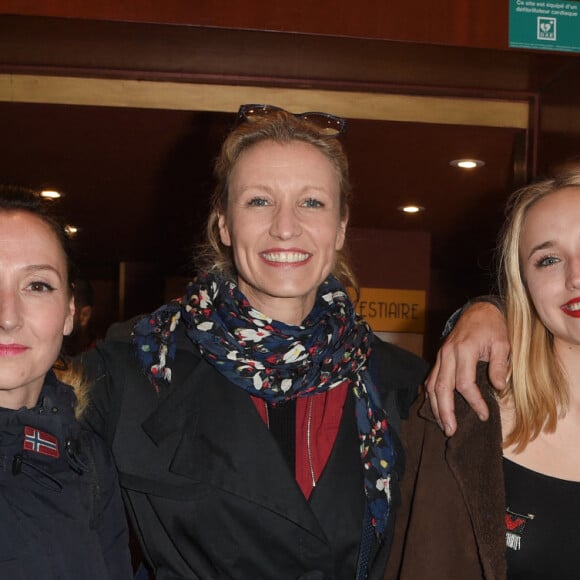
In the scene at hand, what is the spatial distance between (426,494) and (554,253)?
614mm

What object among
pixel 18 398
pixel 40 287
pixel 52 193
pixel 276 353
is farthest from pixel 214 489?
pixel 52 193

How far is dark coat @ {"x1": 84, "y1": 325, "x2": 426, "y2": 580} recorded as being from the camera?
65.3 inches

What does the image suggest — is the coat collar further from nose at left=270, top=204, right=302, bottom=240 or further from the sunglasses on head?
the sunglasses on head

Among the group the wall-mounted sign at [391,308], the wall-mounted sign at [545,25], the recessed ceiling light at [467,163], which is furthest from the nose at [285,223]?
the wall-mounted sign at [391,308]

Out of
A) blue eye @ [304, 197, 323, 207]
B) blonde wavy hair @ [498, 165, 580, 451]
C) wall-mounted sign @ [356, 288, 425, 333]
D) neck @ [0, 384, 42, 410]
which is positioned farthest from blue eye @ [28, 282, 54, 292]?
wall-mounted sign @ [356, 288, 425, 333]

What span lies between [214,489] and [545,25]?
1.85m

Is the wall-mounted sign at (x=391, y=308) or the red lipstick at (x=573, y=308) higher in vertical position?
the wall-mounted sign at (x=391, y=308)

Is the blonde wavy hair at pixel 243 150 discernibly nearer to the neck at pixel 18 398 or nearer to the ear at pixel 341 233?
the ear at pixel 341 233

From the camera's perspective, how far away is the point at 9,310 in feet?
Answer: 4.72

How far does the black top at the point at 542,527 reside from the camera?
164 centimetres

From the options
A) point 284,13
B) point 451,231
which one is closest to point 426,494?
A: point 284,13

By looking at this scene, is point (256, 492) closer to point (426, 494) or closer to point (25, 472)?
Result: point (426, 494)

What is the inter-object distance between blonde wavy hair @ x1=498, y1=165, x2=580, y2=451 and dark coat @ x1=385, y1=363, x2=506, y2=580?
71 mm

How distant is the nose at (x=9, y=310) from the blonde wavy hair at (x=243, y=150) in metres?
0.66
